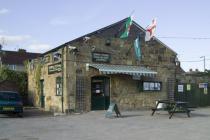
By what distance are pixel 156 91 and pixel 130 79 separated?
104 inches

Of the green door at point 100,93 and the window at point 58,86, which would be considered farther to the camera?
the green door at point 100,93

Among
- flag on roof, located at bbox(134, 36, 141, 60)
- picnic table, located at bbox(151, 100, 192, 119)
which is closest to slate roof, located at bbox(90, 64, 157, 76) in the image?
flag on roof, located at bbox(134, 36, 141, 60)

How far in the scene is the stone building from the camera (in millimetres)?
22047

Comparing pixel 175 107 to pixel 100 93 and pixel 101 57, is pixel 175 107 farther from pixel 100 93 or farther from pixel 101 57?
pixel 101 57

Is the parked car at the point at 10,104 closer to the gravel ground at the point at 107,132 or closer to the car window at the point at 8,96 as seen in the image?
the car window at the point at 8,96

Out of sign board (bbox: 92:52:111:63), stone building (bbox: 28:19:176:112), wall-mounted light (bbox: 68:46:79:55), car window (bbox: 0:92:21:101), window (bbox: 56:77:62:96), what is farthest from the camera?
sign board (bbox: 92:52:111:63)

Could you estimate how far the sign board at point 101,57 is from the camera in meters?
22.9

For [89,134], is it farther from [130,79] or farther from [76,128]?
Result: [130,79]

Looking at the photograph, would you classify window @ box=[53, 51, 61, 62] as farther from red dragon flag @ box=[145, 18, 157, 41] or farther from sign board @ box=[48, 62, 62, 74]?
red dragon flag @ box=[145, 18, 157, 41]

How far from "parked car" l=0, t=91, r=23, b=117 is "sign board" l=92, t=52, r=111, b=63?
548 centimetres

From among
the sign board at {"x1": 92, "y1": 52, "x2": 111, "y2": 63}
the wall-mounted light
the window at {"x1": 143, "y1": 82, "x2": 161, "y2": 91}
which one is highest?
the wall-mounted light

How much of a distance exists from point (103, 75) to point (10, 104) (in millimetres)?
6349

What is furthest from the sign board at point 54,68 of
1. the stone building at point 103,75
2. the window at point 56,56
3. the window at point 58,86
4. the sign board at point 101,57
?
the sign board at point 101,57

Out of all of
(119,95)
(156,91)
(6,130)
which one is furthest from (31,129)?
(156,91)
